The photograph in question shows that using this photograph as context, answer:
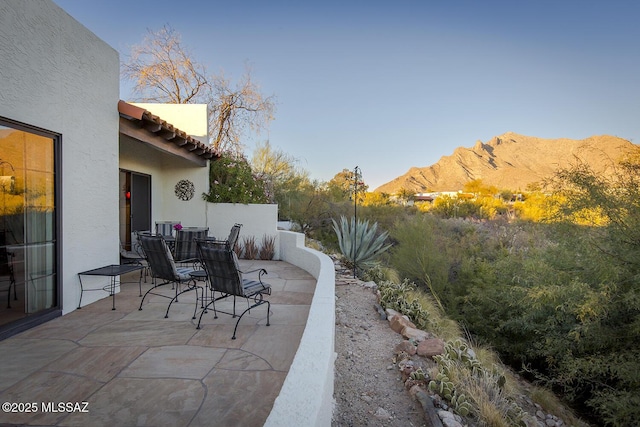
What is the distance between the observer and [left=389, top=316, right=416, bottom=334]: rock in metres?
4.39

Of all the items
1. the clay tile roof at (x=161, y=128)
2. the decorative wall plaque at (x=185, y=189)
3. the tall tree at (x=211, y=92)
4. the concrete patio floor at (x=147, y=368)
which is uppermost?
the tall tree at (x=211, y=92)

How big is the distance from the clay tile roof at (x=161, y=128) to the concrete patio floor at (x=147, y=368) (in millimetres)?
2922

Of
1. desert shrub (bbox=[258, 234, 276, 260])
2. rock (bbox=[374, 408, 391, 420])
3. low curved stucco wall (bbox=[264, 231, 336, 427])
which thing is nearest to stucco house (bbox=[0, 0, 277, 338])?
low curved stucco wall (bbox=[264, 231, 336, 427])

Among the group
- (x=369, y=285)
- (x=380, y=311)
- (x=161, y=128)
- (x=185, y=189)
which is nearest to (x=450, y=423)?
(x=380, y=311)

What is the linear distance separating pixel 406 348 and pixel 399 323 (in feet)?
2.27

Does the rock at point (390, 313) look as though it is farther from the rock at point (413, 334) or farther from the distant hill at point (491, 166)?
the distant hill at point (491, 166)

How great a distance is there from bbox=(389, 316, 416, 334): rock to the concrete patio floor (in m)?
1.21

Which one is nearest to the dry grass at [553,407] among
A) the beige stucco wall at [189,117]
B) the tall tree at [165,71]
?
the beige stucco wall at [189,117]

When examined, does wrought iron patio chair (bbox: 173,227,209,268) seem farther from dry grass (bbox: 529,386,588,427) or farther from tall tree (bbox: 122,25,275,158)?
tall tree (bbox: 122,25,275,158)

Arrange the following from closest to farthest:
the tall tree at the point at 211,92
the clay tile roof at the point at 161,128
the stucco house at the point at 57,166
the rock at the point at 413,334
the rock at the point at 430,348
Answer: the stucco house at the point at 57,166
the rock at the point at 430,348
the rock at the point at 413,334
the clay tile roof at the point at 161,128
the tall tree at the point at 211,92

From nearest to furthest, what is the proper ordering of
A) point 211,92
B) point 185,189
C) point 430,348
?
1. point 430,348
2. point 185,189
3. point 211,92

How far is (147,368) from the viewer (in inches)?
114

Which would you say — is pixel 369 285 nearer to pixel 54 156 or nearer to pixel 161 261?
pixel 161 261

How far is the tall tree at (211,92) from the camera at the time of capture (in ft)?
54.7
